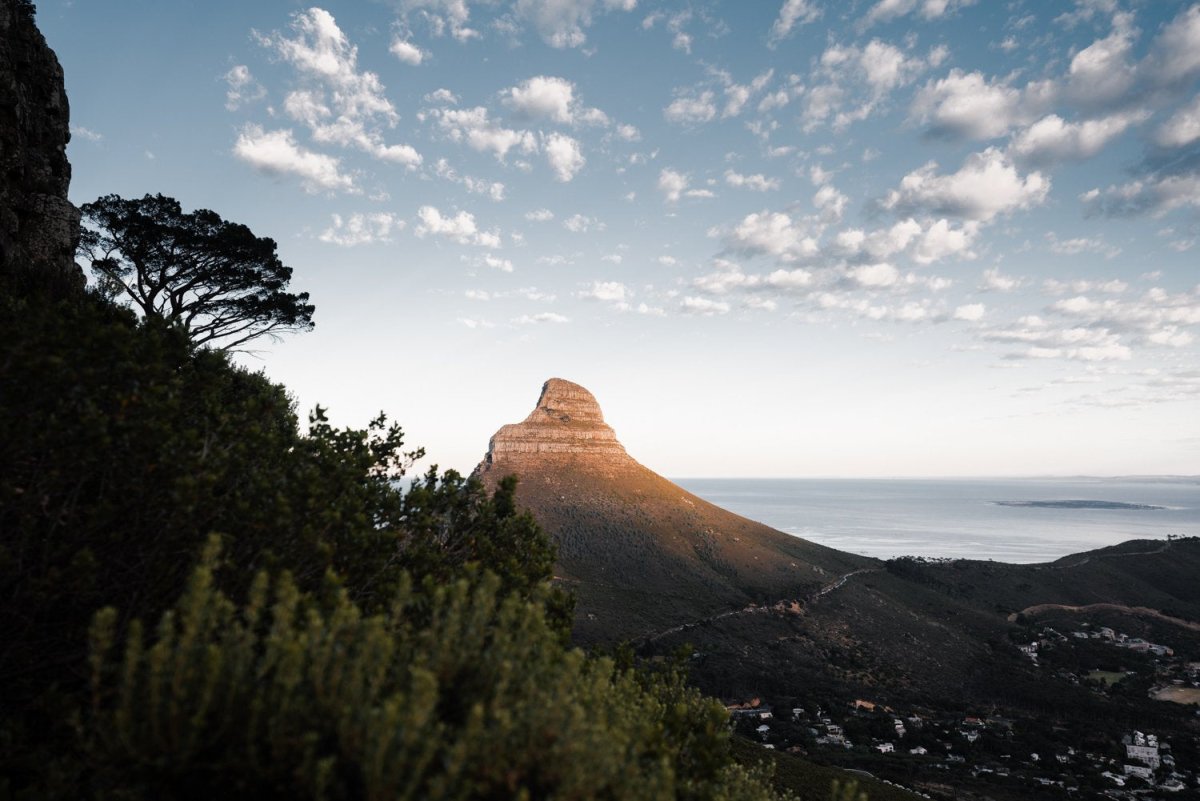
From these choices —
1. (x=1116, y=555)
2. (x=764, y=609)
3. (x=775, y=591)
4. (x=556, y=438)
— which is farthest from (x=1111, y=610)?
(x=556, y=438)

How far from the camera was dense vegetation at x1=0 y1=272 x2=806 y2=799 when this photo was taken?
534 cm

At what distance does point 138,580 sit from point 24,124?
23881 mm

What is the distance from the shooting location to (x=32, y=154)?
22406mm

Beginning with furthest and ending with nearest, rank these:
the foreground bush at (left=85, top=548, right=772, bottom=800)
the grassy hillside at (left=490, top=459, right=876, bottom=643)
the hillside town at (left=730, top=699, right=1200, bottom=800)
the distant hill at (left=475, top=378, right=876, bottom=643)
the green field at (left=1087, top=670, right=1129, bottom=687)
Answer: the distant hill at (left=475, top=378, right=876, bottom=643) → the green field at (left=1087, top=670, right=1129, bottom=687) → the grassy hillside at (left=490, top=459, right=876, bottom=643) → the hillside town at (left=730, top=699, right=1200, bottom=800) → the foreground bush at (left=85, top=548, right=772, bottom=800)

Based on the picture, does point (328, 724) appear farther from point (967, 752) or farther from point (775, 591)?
point (775, 591)

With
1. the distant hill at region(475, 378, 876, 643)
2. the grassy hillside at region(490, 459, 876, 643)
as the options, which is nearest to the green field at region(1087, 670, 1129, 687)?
the grassy hillside at region(490, 459, 876, 643)

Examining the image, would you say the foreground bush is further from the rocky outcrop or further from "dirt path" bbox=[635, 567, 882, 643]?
"dirt path" bbox=[635, 567, 882, 643]

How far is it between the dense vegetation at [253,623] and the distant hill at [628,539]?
57419 millimetres

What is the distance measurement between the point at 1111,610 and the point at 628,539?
101518 mm

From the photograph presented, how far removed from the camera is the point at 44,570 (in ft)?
25.5

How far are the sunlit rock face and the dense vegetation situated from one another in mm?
120376

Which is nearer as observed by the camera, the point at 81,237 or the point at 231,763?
the point at 231,763

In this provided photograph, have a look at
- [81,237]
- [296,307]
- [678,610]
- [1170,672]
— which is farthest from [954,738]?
[81,237]

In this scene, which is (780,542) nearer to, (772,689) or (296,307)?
(772,689)
